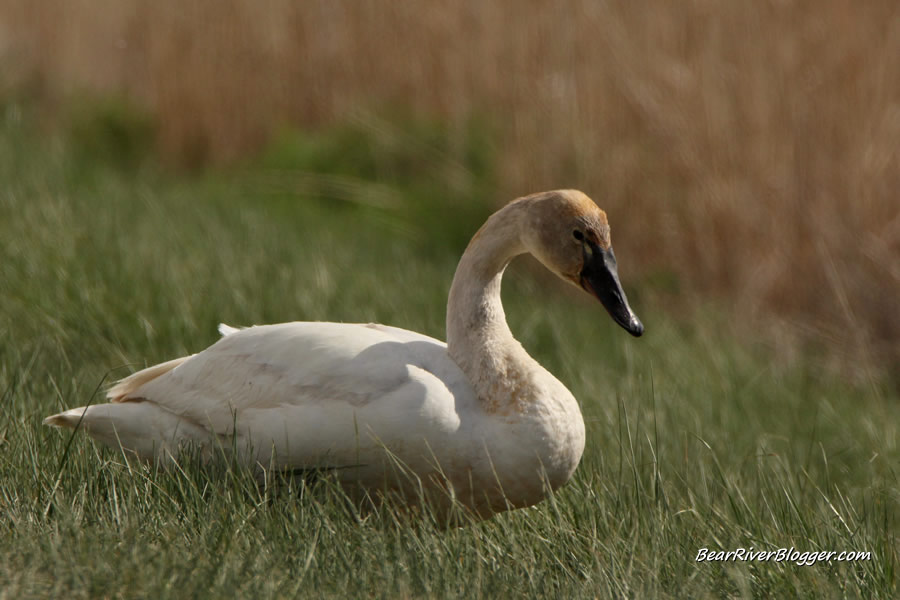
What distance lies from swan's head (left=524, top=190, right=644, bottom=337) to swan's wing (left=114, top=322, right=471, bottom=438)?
437 millimetres

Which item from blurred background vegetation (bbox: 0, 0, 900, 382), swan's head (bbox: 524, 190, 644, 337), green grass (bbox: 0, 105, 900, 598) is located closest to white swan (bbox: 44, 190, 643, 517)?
swan's head (bbox: 524, 190, 644, 337)

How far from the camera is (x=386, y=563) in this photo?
9.03ft

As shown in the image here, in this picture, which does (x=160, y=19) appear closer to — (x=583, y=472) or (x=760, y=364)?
(x=760, y=364)

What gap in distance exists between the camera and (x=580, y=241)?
346 cm

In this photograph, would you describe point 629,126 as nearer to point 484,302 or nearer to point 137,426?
point 484,302

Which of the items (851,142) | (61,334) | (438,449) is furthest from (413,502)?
(851,142)

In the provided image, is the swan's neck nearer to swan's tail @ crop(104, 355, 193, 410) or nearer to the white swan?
the white swan

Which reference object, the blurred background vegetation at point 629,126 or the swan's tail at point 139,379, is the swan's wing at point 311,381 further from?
the blurred background vegetation at point 629,126

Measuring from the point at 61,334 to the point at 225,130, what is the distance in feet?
18.3

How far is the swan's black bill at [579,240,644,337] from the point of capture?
345 cm

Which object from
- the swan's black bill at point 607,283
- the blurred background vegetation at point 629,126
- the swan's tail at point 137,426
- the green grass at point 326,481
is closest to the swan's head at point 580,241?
the swan's black bill at point 607,283

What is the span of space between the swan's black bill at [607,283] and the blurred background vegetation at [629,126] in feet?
11.9

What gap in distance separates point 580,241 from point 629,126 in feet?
15.1

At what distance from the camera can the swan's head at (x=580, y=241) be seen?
343 cm
